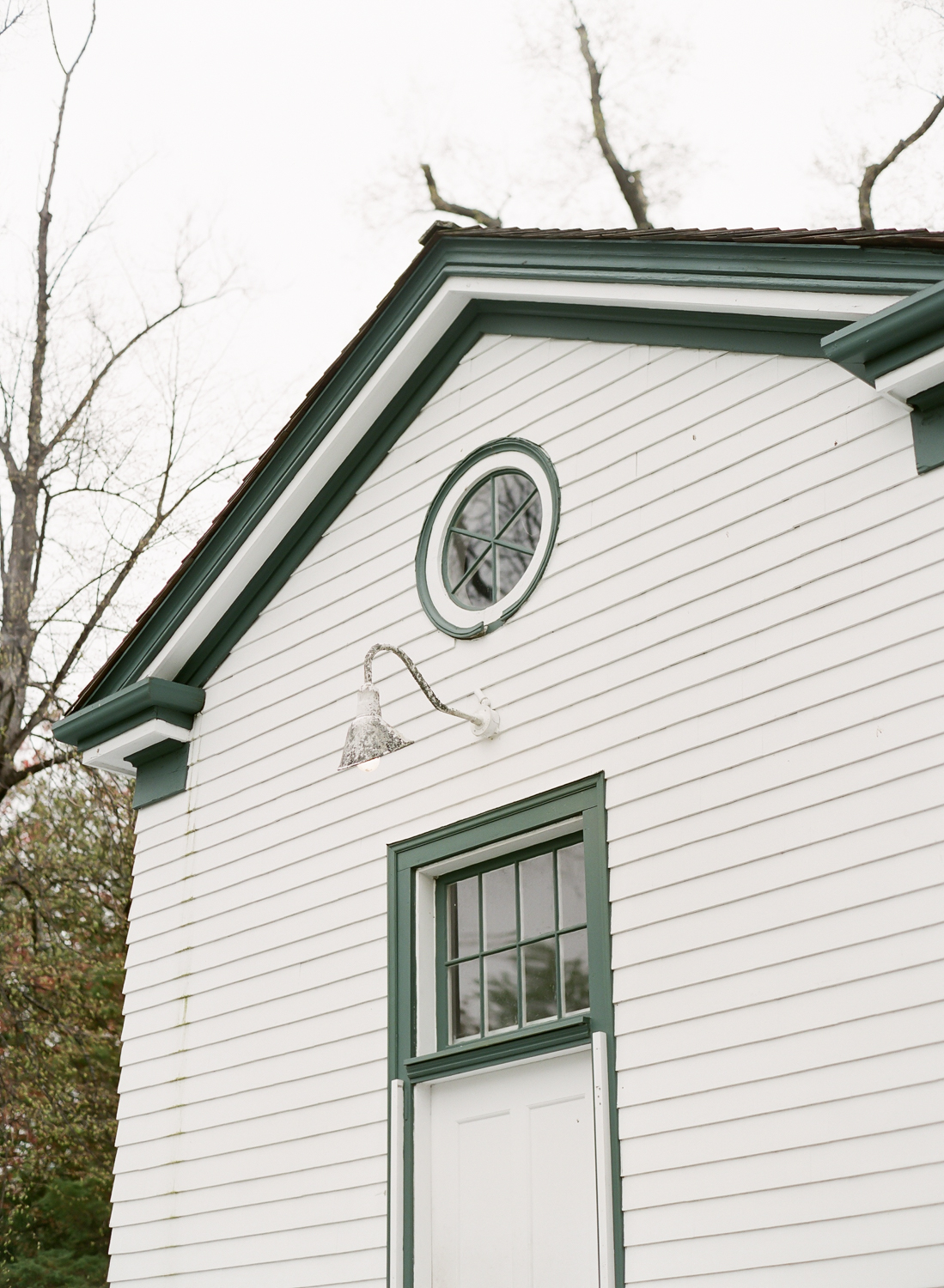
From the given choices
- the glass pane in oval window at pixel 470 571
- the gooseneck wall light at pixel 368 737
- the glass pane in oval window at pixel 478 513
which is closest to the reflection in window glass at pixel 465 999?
the gooseneck wall light at pixel 368 737

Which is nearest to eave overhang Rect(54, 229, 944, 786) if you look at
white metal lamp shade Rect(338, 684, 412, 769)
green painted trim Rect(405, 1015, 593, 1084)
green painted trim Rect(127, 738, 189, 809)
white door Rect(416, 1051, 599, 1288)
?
green painted trim Rect(127, 738, 189, 809)

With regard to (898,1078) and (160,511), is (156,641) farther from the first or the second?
(160,511)

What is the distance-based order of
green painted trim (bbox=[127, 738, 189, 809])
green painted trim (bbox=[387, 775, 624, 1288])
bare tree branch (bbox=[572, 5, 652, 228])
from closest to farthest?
green painted trim (bbox=[387, 775, 624, 1288]) < green painted trim (bbox=[127, 738, 189, 809]) < bare tree branch (bbox=[572, 5, 652, 228])

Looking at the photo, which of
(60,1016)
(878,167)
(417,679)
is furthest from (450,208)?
(417,679)

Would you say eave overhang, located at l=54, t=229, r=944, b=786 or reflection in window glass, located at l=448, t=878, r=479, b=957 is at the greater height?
eave overhang, located at l=54, t=229, r=944, b=786

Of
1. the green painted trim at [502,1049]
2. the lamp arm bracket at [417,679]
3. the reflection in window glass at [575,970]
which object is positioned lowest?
the green painted trim at [502,1049]

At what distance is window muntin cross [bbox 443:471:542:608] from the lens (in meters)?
8.30

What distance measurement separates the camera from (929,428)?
6.50 meters

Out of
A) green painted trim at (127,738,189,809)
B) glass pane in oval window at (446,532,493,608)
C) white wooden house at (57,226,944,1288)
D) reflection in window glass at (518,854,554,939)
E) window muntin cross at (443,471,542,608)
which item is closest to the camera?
white wooden house at (57,226,944,1288)

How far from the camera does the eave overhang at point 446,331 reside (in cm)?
700

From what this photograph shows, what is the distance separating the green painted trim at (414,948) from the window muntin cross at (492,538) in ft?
4.40

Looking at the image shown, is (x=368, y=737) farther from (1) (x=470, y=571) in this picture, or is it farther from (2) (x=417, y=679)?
(1) (x=470, y=571)

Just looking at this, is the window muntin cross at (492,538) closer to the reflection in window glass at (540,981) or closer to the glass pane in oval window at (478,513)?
the glass pane in oval window at (478,513)

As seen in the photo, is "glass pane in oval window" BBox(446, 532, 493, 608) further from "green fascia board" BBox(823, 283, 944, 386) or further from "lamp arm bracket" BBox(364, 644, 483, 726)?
"green fascia board" BBox(823, 283, 944, 386)
